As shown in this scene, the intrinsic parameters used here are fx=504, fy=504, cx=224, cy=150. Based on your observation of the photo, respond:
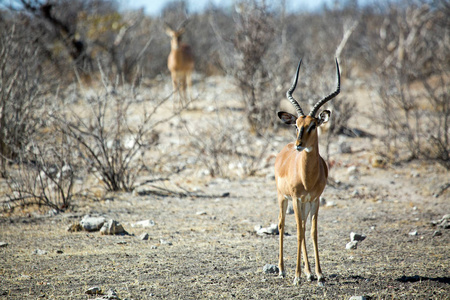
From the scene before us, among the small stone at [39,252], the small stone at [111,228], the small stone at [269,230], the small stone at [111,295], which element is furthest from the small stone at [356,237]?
the small stone at [39,252]

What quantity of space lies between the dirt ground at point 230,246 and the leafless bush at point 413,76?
1.17m

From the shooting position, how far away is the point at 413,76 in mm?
14250

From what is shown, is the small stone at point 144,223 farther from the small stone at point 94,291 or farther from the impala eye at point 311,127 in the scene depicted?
the impala eye at point 311,127

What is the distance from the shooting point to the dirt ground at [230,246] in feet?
13.2

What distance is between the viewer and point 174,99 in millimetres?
12539

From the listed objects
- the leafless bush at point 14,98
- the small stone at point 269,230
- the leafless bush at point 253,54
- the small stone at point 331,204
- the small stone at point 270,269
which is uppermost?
the leafless bush at point 253,54

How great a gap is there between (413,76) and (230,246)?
1096 cm

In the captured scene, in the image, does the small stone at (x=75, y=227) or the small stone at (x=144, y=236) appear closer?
the small stone at (x=144, y=236)

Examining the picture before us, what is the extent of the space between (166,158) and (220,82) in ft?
28.5

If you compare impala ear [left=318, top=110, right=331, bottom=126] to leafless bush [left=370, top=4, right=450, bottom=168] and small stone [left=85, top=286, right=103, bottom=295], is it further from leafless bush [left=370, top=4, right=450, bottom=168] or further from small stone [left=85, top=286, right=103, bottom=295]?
leafless bush [left=370, top=4, right=450, bottom=168]

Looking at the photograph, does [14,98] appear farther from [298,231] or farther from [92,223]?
[298,231]

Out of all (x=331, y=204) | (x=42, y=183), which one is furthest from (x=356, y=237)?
(x=42, y=183)

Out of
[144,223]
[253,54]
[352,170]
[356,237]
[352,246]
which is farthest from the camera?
[253,54]

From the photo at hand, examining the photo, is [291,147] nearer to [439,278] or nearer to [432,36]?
[439,278]
